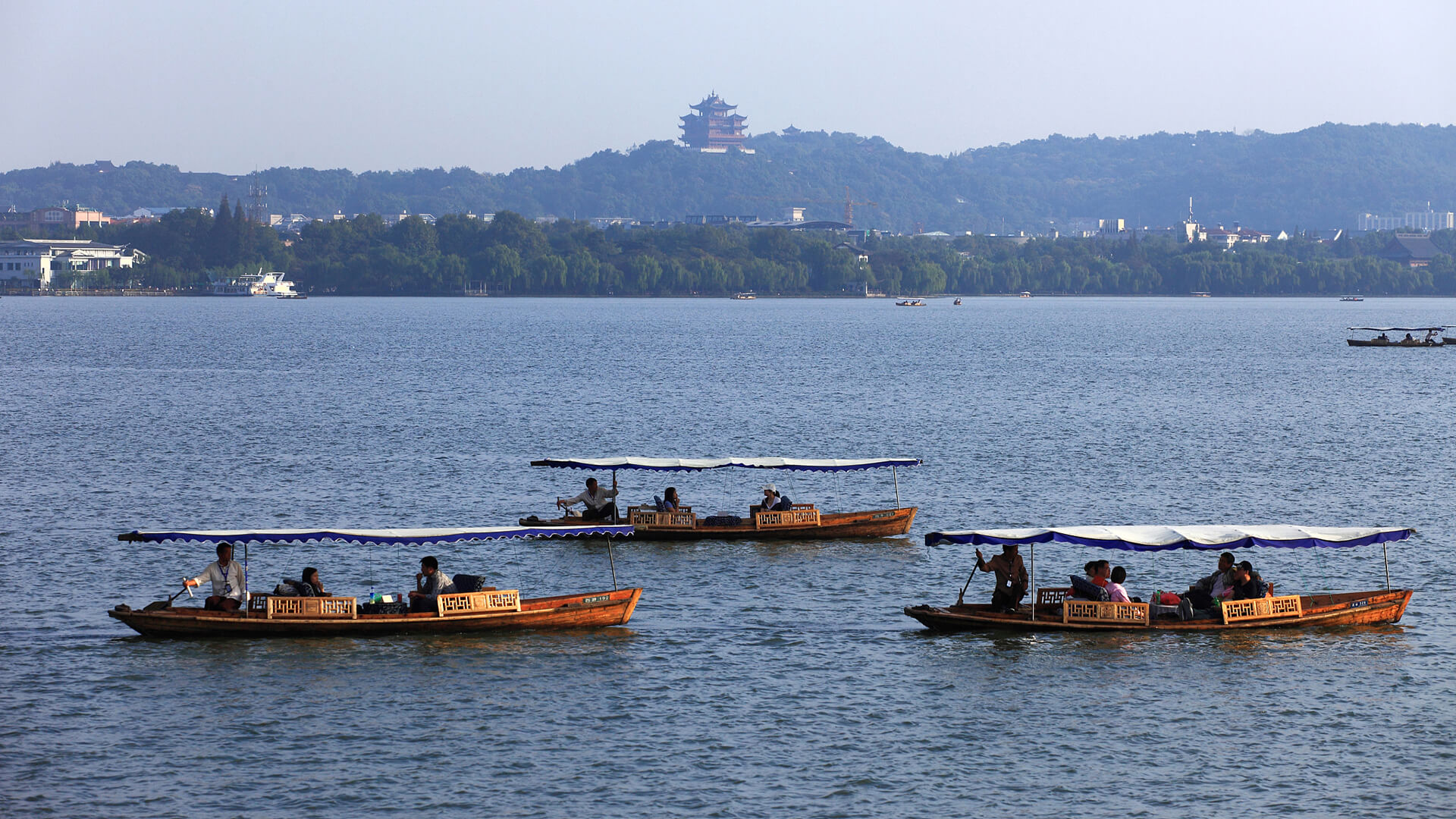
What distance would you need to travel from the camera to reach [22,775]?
1020 inches

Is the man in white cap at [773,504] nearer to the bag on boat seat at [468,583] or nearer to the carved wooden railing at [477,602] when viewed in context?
the carved wooden railing at [477,602]

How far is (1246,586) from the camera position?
3488 cm

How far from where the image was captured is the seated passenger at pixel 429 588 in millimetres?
34219

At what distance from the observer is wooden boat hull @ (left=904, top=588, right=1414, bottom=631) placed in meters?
34.5

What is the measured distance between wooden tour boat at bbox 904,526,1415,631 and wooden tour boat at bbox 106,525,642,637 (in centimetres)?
767

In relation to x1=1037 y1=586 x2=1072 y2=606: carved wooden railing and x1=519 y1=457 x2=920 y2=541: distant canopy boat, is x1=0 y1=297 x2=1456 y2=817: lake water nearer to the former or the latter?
x1=519 y1=457 x2=920 y2=541: distant canopy boat

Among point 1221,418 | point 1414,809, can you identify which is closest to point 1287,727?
point 1414,809

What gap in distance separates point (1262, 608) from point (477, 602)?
59.1 feet

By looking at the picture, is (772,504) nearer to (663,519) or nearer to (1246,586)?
(663,519)

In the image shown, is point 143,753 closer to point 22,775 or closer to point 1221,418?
point 22,775

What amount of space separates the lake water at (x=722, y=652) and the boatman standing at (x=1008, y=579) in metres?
0.87

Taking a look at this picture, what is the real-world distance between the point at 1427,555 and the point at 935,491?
60.2 feet

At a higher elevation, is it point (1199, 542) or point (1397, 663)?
point (1199, 542)

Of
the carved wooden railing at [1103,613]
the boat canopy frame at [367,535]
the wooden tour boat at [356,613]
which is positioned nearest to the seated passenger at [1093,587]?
the carved wooden railing at [1103,613]
